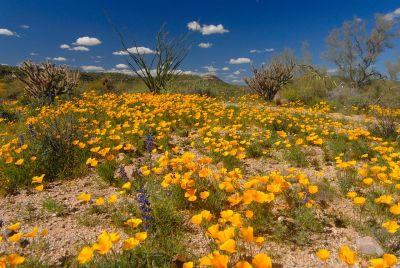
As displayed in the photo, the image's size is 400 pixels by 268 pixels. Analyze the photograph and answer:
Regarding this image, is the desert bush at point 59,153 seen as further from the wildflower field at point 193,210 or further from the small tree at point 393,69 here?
the small tree at point 393,69

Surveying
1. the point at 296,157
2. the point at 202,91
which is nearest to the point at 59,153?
the point at 296,157

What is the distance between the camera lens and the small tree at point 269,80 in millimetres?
14484

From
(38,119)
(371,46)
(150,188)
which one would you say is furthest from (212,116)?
(371,46)

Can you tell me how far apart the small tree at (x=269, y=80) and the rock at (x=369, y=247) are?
11.9 m

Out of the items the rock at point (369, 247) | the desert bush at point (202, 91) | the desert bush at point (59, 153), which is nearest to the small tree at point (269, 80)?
the desert bush at point (202, 91)

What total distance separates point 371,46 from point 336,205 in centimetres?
3196

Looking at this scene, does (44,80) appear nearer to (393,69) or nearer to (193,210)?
(193,210)

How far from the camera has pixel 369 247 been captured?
292cm

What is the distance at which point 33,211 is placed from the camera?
3.75m

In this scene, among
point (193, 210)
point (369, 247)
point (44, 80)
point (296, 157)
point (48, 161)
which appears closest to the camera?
point (369, 247)

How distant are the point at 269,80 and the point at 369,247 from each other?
39.7 ft

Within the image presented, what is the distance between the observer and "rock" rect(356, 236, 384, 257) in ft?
9.37

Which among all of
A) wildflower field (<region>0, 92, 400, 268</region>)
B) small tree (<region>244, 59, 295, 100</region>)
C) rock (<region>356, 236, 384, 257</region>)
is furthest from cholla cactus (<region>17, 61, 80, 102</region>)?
rock (<region>356, 236, 384, 257</region>)

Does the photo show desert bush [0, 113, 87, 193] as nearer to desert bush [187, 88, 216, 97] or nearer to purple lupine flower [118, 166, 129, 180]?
purple lupine flower [118, 166, 129, 180]
